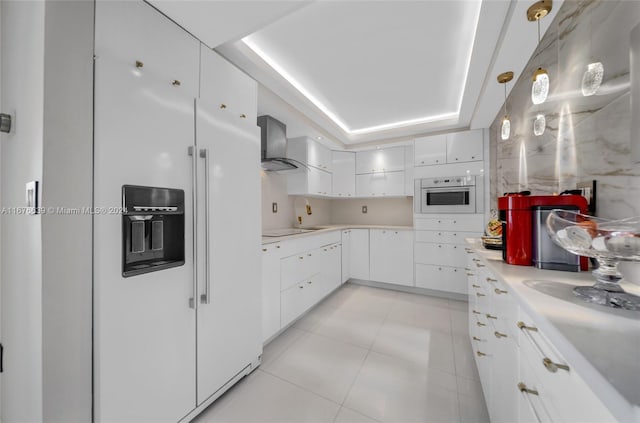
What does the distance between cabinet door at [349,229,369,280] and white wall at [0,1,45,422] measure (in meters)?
3.35

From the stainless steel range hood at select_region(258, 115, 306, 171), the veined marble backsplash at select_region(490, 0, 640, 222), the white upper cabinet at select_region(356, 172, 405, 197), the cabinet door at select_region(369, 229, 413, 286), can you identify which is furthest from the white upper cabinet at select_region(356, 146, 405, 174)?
the veined marble backsplash at select_region(490, 0, 640, 222)

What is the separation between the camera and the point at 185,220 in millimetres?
1307

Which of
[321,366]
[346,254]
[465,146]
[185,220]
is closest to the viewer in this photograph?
[185,220]

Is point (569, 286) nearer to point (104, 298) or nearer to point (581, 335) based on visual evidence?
point (581, 335)

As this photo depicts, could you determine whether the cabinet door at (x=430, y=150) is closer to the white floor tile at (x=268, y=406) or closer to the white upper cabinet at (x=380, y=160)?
the white upper cabinet at (x=380, y=160)

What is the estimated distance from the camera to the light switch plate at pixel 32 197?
943mm

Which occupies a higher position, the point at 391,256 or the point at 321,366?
the point at 391,256

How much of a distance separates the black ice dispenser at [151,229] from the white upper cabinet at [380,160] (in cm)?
318

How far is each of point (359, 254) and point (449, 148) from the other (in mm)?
2012

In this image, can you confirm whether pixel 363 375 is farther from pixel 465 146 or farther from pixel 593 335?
pixel 465 146

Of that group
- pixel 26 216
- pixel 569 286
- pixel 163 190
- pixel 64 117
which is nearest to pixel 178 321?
pixel 163 190

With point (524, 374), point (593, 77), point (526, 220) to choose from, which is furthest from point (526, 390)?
point (593, 77)

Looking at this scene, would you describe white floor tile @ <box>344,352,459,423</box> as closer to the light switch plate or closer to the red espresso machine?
the red espresso machine

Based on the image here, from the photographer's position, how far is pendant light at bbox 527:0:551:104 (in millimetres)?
1103
